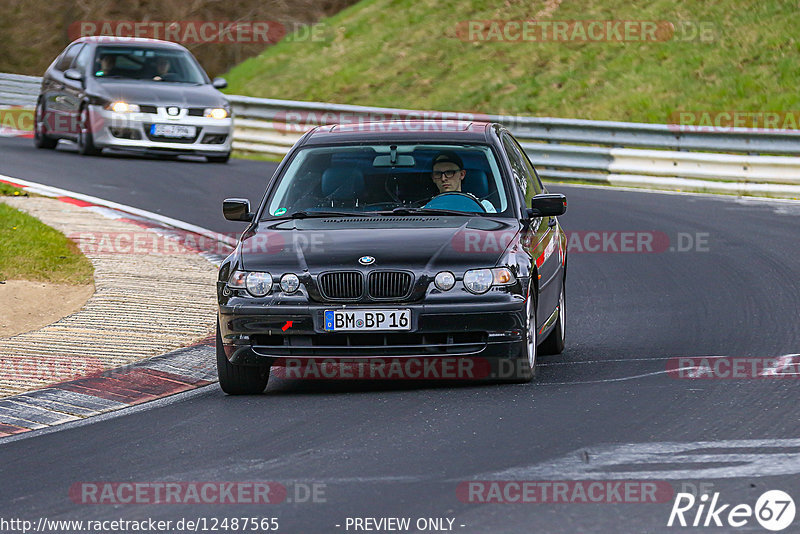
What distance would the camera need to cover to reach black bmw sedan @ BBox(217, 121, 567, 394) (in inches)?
332

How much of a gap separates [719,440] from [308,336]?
249cm

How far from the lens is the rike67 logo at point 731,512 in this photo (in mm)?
5637

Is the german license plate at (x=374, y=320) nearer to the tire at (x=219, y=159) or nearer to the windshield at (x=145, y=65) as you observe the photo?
the tire at (x=219, y=159)

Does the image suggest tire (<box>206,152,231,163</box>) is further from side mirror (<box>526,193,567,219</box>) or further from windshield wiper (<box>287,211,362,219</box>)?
side mirror (<box>526,193,567,219</box>)

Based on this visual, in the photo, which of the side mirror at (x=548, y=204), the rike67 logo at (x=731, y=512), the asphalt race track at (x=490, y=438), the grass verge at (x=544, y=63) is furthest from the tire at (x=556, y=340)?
the grass verge at (x=544, y=63)

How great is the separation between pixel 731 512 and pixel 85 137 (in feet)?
61.5

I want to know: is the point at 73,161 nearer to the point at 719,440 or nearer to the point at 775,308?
the point at 775,308

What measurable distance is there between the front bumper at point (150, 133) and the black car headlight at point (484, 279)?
15.0m

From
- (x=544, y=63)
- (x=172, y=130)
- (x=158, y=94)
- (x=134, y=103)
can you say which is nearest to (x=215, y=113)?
(x=172, y=130)

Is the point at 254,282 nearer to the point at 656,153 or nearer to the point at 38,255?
the point at 38,255

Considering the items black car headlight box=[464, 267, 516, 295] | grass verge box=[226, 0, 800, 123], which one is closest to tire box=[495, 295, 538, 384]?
black car headlight box=[464, 267, 516, 295]

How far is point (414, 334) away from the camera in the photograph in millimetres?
8438

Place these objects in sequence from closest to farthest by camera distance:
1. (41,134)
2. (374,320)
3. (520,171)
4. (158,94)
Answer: (374,320), (520,171), (158,94), (41,134)

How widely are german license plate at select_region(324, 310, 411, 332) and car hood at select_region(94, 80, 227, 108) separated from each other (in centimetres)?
1495
